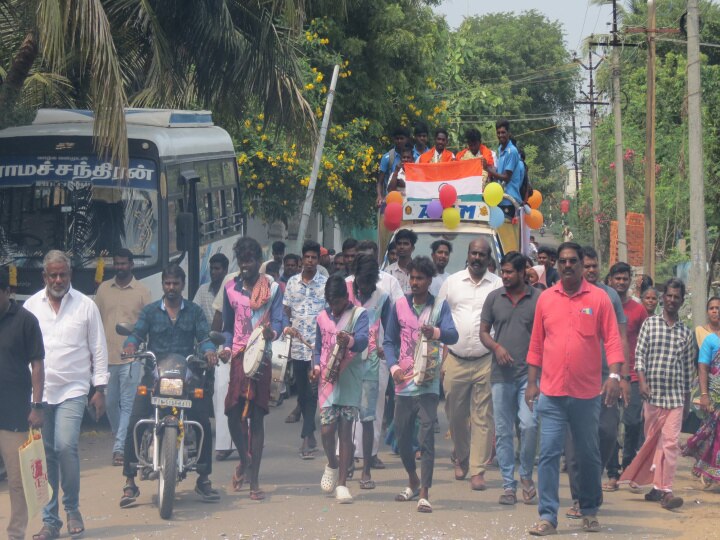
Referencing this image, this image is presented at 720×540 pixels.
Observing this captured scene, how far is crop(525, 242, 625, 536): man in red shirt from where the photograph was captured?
25.2 ft

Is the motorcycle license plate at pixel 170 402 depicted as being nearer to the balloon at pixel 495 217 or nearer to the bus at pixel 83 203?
the bus at pixel 83 203

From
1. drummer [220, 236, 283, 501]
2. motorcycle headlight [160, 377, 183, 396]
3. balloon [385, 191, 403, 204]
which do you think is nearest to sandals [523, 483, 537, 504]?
drummer [220, 236, 283, 501]

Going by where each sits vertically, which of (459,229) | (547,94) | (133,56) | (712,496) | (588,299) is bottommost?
(712,496)

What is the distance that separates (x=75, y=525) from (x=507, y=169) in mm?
8635

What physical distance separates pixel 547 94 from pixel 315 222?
31.4 meters

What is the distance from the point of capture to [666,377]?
29.2ft

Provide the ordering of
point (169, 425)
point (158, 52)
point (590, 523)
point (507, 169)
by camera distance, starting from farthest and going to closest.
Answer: point (507, 169) → point (158, 52) → point (169, 425) → point (590, 523)

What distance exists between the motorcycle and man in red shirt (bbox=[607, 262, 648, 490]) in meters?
3.22

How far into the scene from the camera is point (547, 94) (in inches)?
2409

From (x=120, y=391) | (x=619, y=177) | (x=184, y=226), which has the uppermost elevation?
(x=619, y=177)

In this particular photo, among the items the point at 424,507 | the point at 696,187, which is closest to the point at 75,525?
the point at 424,507

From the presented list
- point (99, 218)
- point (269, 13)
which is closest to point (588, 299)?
point (99, 218)

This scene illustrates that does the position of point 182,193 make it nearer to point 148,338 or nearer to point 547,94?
point 148,338

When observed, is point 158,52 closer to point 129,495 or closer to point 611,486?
point 129,495
